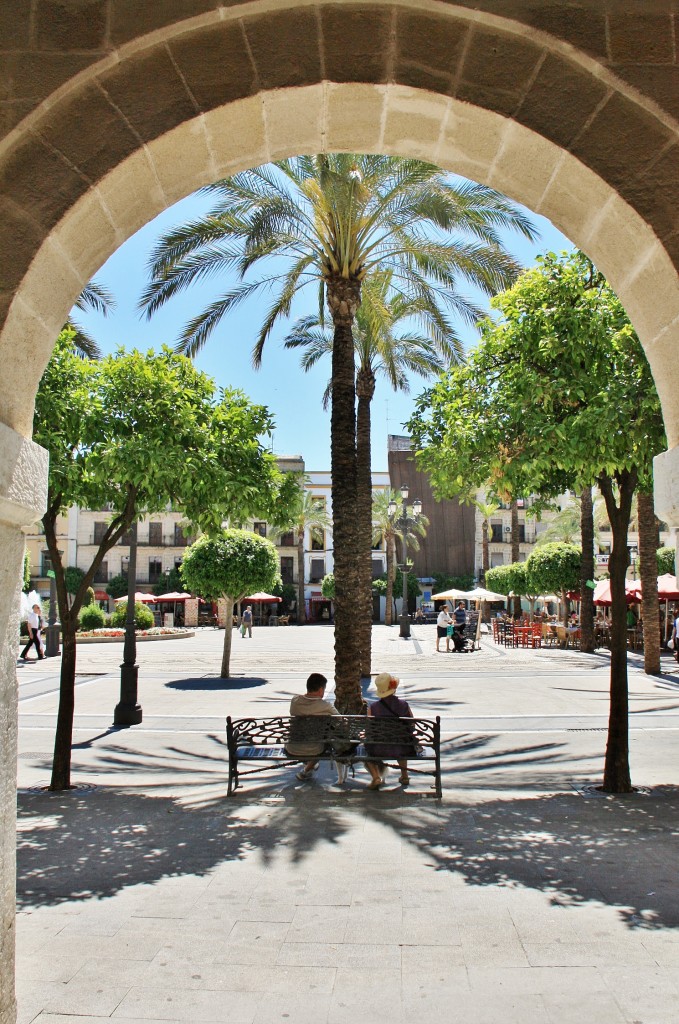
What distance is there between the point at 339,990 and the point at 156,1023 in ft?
2.56

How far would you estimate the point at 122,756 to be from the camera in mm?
9773

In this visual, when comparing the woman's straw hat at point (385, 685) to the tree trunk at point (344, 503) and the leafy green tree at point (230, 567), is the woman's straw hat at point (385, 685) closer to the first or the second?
the tree trunk at point (344, 503)

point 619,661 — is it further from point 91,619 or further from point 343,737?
point 91,619

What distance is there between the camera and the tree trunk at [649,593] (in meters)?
17.6

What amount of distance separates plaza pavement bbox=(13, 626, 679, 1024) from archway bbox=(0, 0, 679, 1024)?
1508mm

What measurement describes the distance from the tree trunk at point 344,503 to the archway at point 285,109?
7992mm

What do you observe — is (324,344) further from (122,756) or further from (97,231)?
(97,231)

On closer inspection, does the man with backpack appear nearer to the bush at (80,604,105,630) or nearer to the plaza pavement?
the bush at (80,604,105,630)

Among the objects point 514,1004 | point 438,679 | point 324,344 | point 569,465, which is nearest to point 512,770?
point 569,465

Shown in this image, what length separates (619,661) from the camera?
25.1ft

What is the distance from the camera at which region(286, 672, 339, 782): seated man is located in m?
7.65

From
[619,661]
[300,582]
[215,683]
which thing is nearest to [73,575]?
[300,582]

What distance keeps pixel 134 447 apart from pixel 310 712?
302 cm

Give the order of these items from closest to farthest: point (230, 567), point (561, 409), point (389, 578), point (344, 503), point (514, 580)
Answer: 1. point (561, 409)
2. point (344, 503)
3. point (230, 567)
4. point (514, 580)
5. point (389, 578)
